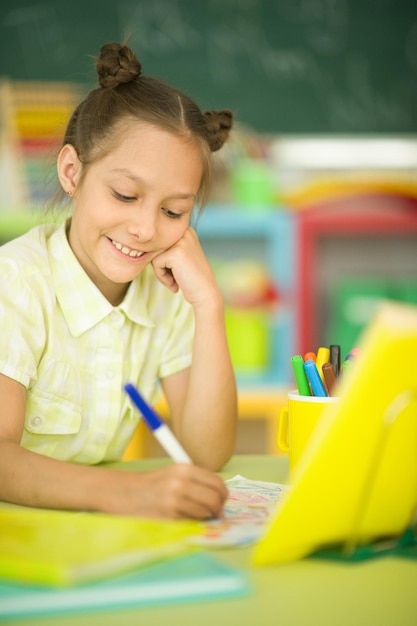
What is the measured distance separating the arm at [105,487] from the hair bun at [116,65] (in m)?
0.46

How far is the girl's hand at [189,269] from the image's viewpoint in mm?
1141

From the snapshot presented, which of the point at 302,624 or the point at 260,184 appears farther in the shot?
the point at 260,184

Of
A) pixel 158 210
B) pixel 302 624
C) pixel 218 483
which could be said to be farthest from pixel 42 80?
pixel 302 624

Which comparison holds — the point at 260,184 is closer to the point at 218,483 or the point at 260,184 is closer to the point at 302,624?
the point at 218,483

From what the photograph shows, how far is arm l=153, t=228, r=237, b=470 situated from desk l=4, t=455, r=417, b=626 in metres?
0.46

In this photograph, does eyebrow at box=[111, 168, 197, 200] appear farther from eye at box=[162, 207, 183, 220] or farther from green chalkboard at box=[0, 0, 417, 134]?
green chalkboard at box=[0, 0, 417, 134]

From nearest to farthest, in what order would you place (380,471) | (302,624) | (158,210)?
(302,624) → (380,471) → (158,210)

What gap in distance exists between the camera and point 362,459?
23.6 inches

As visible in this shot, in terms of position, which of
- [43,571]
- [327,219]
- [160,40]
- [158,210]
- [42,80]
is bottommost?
[43,571]

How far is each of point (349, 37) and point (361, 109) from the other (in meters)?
0.23

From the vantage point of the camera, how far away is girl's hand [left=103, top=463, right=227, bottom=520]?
2.27 feet

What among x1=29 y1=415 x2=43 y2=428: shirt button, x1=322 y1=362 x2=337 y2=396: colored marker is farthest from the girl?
x1=322 y1=362 x2=337 y2=396: colored marker

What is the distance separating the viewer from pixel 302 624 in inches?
20.1

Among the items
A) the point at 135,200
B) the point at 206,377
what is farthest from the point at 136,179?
the point at 206,377
